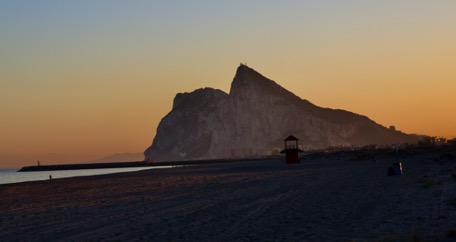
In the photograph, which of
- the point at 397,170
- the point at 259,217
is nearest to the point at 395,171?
the point at 397,170

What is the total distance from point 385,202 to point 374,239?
335 inches

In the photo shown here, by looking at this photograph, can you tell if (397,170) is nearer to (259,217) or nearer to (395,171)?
(395,171)

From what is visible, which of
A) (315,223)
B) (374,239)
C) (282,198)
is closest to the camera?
(374,239)

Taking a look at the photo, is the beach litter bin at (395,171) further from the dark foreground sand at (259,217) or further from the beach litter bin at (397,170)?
the dark foreground sand at (259,217)

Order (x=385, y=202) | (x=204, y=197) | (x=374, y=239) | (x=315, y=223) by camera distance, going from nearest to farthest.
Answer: (x=374, y=239) < (x=315, y=223) < (x=385, y=202) < (x=204, y=197)

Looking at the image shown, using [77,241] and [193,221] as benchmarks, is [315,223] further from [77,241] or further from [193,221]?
[77,241]

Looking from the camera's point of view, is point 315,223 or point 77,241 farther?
point 315,223

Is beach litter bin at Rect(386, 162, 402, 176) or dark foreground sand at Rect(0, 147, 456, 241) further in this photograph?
beach litter bin at Rect(386, 162, 402, 176)

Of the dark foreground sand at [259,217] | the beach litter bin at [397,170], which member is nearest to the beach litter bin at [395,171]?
the beach litter bin at [397,170]

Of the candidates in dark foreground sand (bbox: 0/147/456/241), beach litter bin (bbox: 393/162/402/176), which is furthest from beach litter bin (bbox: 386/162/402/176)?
dark foreground sand (bbox: 0/147/456/241)

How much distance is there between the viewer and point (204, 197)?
28078 millimetres

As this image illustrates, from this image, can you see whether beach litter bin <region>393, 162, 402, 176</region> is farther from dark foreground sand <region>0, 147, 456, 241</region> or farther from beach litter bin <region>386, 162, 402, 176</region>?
dark foreground sand <region>0, 147, 456, 241</region>

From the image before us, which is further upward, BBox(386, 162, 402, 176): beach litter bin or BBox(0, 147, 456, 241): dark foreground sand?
BBox(386, 162, 402, 176): beach litter bin

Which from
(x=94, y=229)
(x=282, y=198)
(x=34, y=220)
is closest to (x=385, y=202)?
(x=282, y=198)
